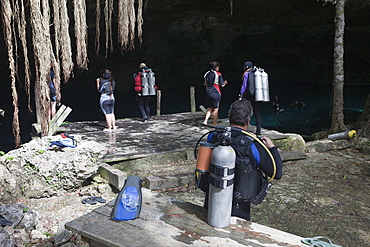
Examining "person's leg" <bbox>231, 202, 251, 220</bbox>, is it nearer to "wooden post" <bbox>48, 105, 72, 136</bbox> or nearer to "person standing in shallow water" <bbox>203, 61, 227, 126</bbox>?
"person standing in shallow water" <bbox>203, 61, 227, 126</bbox>

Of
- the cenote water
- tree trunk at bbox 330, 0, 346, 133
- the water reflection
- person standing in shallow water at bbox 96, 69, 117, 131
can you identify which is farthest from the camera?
the cenote water

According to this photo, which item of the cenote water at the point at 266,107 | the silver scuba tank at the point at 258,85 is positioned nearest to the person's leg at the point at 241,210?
the silver scuba tank at the point at 258,85

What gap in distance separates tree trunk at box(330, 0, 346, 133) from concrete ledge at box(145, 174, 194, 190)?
6.51m

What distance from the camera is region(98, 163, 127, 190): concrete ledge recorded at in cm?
647

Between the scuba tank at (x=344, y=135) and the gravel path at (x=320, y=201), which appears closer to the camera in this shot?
the gravel path at (x=320, y=201)

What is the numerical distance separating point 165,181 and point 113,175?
991 millimetres

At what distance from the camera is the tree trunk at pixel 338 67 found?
10.6 meters

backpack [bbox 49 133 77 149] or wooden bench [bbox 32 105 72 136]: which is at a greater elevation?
wooden bench [bbox 32 105 72 136]

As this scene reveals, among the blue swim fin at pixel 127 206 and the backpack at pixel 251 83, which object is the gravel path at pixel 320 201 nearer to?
the backpack at pixel 251 83

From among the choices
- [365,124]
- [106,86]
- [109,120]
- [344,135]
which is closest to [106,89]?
[106,86]

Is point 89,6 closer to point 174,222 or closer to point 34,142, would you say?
point 34,142

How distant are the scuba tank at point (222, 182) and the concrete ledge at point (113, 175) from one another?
3654mm

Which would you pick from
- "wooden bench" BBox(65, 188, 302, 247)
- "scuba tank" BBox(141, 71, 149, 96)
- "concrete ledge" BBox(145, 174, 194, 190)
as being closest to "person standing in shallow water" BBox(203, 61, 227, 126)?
"scuba tank" BBox(141, 71, 149, 96)

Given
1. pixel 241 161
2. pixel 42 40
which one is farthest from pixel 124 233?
pixel 42 40
